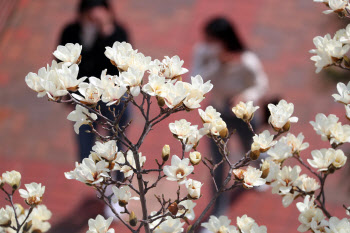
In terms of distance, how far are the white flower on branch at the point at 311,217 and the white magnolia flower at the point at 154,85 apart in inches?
25.5

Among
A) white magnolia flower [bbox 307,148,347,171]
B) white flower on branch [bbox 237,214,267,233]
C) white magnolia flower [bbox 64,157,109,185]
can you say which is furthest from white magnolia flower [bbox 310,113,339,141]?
white magnolia flower [bbox 64,157,109,185]

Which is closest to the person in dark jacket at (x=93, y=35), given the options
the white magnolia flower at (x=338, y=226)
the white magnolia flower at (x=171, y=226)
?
the white magnolia flower at (x=171, y=226)

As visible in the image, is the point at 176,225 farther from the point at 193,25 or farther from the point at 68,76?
the point at 193,25

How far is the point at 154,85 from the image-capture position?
1792 mm

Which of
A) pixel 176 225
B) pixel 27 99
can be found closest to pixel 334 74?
pixel 176 225

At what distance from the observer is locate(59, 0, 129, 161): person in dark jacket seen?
4516mm

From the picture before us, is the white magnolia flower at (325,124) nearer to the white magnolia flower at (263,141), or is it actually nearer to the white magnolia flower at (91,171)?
the white magnolia flower at (263,141)

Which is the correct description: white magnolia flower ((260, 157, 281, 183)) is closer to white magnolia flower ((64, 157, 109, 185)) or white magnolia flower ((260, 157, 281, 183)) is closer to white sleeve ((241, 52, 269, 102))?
white magnolia flower ((64, 157, 109, 185))

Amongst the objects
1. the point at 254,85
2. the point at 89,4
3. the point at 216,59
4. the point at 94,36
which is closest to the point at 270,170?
the point at 254,85

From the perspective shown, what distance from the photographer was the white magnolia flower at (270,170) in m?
1.91

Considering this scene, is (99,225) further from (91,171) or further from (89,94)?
(89,94)

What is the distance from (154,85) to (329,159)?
680mm

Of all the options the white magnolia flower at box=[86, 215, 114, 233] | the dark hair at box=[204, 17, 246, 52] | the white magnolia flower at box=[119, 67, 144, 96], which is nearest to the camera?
the white magnolia flower at box=[119, 67, 144, 96]

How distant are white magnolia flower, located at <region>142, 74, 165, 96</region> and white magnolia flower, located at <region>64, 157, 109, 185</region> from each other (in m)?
0.28
